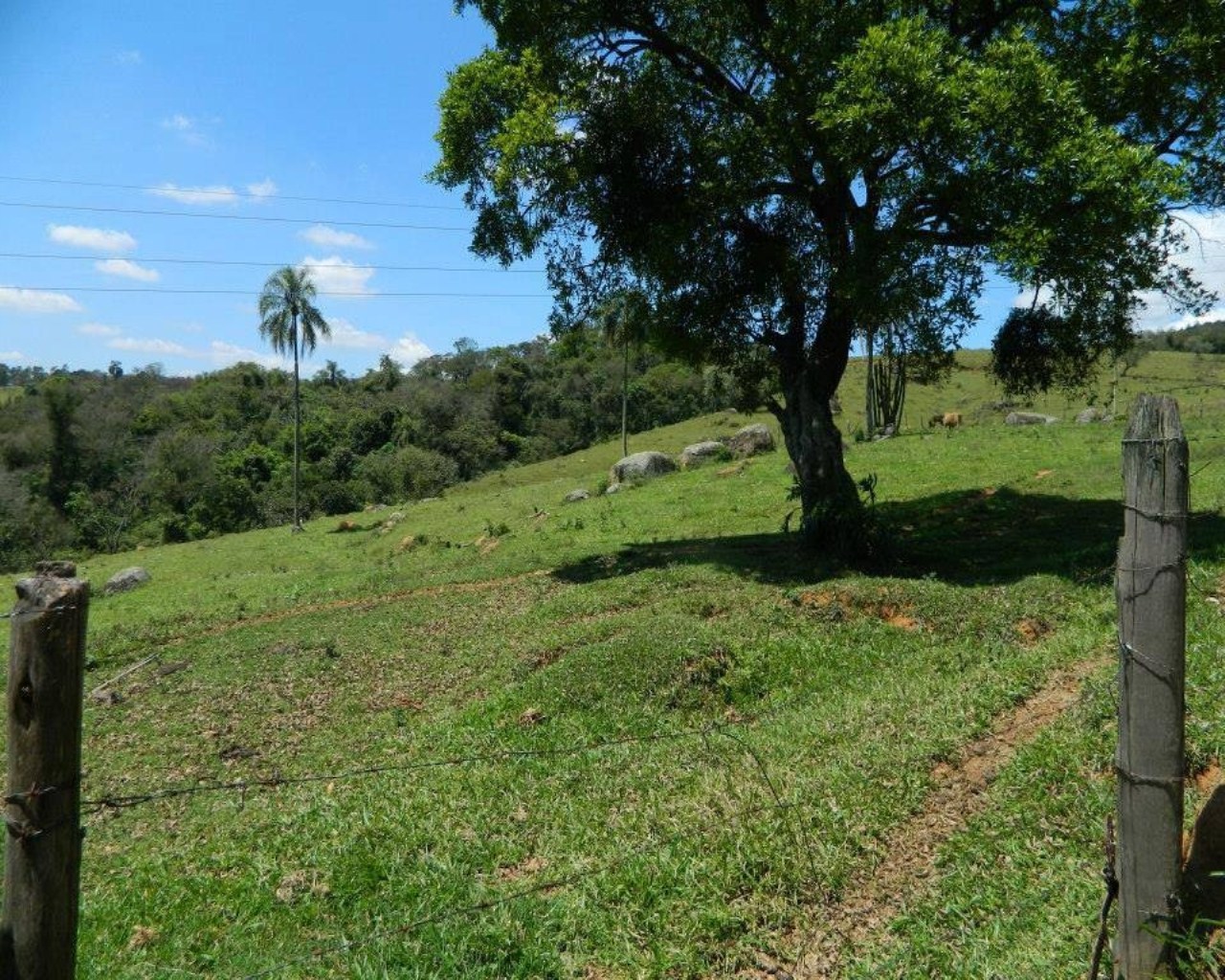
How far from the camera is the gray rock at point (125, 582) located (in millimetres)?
27500

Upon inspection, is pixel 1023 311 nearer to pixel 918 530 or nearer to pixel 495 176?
pixel 918 530

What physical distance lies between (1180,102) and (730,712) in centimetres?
1117

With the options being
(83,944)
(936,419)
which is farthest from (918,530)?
(936,419)

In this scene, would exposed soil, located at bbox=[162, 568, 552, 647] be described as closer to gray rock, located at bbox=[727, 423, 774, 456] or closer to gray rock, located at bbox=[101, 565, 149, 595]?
gray rock, located at bbox=[101, 565, 149, 595]

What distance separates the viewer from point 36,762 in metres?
2.90

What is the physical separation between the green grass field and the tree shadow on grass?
108 mm

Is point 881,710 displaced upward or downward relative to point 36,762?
downward

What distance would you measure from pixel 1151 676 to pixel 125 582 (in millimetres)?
30014

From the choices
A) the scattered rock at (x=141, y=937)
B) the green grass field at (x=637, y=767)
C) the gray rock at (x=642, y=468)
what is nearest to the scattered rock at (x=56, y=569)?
the green grass field at (x=637, y=767)

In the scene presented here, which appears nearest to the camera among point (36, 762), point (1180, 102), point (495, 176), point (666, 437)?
point (36, 762)

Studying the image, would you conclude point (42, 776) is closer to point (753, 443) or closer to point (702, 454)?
point (702, 454)

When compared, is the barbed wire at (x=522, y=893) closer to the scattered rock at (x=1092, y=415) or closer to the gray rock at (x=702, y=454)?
the gray rock at (x=702, y=454)

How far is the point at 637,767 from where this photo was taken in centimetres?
691

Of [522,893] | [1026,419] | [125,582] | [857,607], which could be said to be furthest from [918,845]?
[1026,419]
